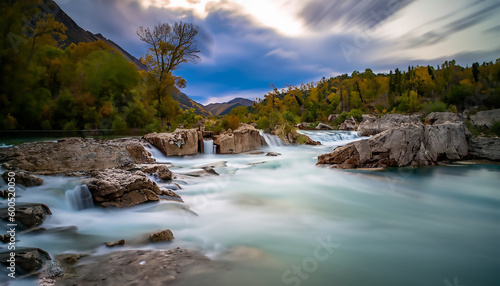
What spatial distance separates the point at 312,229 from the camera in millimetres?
4238

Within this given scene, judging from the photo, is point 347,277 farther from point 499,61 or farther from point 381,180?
point 499,61

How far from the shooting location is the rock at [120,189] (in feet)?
14.7

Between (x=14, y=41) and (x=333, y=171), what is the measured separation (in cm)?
1285

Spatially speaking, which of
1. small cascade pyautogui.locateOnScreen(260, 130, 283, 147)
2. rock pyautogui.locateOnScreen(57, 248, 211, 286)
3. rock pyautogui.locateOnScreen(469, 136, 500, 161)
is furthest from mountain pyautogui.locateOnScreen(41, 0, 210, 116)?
rock pyautogui.locateOnScreen(469, 136, 500, 161)

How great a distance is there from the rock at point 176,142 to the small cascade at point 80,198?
6.65 metres

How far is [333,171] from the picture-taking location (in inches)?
363

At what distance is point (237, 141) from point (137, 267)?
38.6 feet

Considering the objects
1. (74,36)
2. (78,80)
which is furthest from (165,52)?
(74,36)

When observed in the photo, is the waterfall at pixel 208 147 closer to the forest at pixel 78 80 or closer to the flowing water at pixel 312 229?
the forest at pixel 78 80

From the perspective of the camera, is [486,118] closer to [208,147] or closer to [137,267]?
[208,147]

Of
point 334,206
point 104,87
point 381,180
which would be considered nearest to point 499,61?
point 381,180

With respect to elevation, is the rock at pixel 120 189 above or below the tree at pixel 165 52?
below

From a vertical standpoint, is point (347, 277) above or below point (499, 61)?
below

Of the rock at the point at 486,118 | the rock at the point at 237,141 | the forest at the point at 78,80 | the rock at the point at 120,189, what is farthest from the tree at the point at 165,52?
the rock at the point at 486,118
